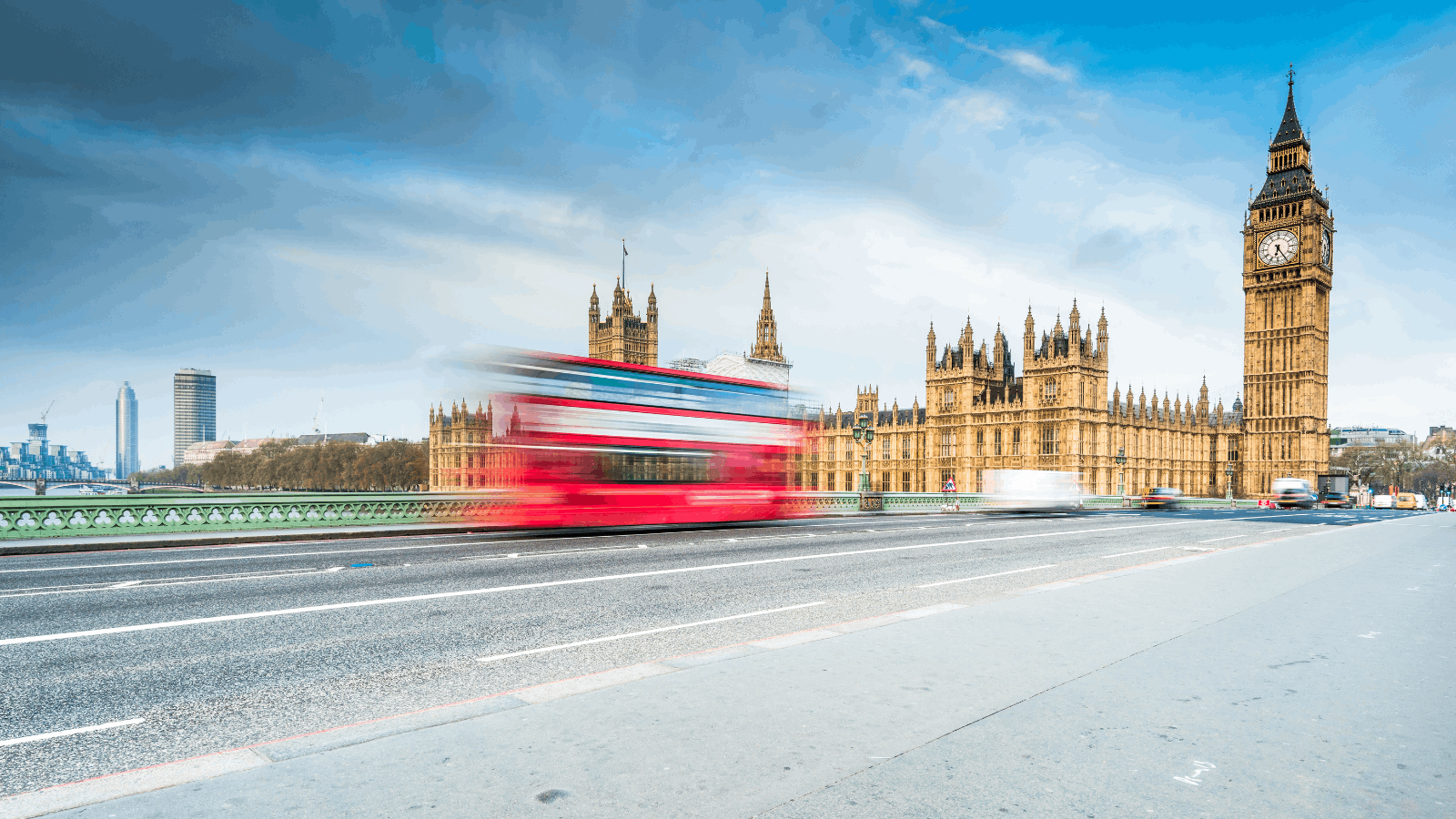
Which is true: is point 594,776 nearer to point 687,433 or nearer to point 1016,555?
point 1016,555

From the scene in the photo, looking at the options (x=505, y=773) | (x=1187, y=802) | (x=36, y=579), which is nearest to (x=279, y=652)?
(x=505, y=773)

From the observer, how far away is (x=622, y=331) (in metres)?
107

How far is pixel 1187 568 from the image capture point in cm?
1156

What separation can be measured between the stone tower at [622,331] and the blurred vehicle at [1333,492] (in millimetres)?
75333

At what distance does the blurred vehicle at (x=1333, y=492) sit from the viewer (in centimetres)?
5756

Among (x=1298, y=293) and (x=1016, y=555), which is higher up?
(x=1298, y=293)

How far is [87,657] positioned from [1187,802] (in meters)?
7.83

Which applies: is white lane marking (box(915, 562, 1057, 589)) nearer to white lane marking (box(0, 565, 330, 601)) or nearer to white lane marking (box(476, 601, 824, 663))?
white lane marking (box(476, 601, 824, 663))

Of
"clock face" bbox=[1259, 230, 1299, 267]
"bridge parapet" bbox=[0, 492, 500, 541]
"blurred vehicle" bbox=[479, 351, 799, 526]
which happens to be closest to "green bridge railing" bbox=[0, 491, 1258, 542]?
"bridge parapet" bbox=[0, 492, 500, 541]

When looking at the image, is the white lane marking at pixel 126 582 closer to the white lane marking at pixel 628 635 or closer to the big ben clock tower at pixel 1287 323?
the white lane marking at pixel 628 635

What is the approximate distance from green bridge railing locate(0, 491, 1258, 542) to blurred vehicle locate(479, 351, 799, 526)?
8.25ft

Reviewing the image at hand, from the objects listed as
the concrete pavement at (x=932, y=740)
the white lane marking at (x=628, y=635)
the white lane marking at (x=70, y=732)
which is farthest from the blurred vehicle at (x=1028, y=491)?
the white lane marking at (x=70, y=732)

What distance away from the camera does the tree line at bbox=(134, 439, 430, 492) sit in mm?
93250

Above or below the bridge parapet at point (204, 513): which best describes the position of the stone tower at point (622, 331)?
above
